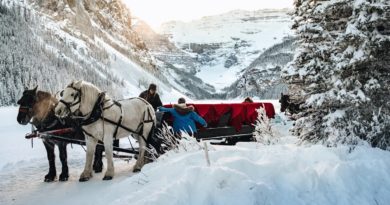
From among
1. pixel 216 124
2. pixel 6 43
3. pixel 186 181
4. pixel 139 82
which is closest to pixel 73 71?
pixel 6 43

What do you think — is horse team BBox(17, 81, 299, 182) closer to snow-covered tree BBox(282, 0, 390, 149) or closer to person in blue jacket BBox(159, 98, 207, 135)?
person in blue jacket BBox(159, 98, 207, 135)

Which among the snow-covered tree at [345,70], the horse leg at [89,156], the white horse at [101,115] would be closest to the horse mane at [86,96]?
the white horse at [101,115]

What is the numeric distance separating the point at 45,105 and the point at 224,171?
14.6 feet

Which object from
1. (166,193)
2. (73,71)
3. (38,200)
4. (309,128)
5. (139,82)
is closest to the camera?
(166,193)

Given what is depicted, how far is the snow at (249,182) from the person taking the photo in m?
5.89

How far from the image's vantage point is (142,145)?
32.1 ft

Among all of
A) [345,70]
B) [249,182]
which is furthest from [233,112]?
[249,182]

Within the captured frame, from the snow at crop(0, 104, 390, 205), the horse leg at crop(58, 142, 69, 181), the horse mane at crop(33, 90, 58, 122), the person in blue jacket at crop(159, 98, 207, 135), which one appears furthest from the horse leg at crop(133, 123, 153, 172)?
the horse mane at crop(33, 90, 58, 122)

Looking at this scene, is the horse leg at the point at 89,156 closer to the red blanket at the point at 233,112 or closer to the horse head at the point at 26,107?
the horse head at the point at 26,107

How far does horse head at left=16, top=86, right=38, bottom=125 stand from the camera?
28.8 feet

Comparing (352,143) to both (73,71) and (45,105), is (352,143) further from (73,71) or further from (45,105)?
(73,71)

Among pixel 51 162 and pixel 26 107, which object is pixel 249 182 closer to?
pixel 51 162

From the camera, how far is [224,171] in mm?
6125

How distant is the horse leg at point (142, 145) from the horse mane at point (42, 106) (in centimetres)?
195
